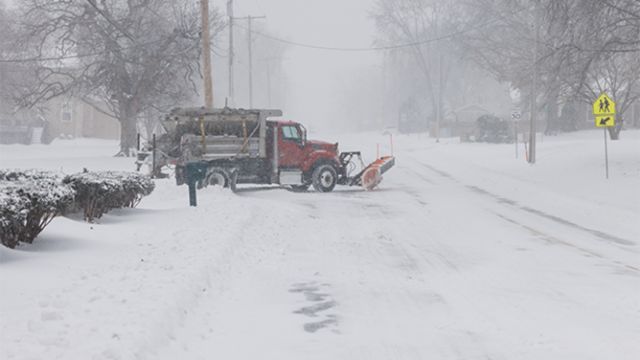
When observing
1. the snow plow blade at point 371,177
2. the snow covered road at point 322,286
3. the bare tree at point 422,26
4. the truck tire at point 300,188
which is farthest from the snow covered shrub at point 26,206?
the bare tree at point 422,26

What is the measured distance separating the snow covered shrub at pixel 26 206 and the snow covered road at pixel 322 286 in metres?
0.28

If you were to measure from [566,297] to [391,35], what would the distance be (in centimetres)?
6907

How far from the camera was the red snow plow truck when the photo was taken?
20750 mm

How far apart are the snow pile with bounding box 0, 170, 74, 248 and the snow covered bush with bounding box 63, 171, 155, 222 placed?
1.51 m

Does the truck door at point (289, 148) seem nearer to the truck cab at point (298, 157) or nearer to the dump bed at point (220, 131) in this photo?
the truck cab at point (298, 157)

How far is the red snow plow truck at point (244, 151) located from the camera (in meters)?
20.8

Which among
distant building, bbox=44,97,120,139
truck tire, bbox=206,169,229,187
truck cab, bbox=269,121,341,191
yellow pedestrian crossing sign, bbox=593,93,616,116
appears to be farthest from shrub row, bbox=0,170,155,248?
distant building, bbox=44,97,120,139

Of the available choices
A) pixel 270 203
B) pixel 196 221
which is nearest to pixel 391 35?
pixel 270 203

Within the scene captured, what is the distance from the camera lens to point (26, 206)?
8562 mm

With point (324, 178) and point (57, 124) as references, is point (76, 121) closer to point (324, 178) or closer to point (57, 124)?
point (57, 124)

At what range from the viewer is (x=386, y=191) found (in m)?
21.7

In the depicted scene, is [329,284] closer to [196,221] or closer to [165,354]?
[165,354]

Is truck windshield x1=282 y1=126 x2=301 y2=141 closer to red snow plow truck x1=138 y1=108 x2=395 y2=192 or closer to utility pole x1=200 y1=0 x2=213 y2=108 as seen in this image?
red snow plow truck x1=138 y1=108 x2=395 y2=192

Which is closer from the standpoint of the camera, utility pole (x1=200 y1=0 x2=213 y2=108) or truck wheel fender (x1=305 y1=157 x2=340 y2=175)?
truck wheel fender (x1=305 y1=157 x2=340 y2=175)
